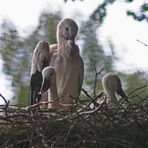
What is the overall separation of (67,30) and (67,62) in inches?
12.1

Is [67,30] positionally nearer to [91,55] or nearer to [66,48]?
[66,48]

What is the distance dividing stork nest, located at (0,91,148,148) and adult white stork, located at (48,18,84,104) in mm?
1607

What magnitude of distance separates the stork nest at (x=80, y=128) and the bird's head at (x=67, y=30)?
5.27 feet

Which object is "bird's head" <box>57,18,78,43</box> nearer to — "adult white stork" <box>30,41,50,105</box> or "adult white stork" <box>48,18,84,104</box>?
"adult white stork" <box>48,18,84,104</box>

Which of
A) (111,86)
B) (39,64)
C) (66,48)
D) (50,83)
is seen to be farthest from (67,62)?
(50,83)

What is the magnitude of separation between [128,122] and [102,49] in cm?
630

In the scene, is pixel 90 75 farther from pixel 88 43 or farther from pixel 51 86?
pixel 51 86

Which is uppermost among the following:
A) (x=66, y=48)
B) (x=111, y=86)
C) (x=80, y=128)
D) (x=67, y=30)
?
(x=67, y=30)

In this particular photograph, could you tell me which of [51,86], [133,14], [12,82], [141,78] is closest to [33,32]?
[12,82]

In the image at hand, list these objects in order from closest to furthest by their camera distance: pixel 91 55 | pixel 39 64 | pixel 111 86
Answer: pixel 111 86 → pixel 39 64 → pixel 91 55

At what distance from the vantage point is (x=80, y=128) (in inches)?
161

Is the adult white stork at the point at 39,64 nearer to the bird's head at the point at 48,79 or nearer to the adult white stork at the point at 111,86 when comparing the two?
the bird's head at the point at 48,79

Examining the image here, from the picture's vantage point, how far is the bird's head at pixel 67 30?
5.78 meters

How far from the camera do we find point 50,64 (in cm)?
588
